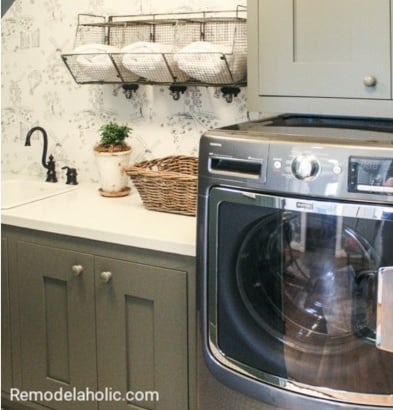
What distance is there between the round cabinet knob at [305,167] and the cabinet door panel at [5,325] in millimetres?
1275

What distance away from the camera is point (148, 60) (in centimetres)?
232

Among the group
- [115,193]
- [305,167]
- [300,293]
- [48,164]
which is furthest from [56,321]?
[305,167]

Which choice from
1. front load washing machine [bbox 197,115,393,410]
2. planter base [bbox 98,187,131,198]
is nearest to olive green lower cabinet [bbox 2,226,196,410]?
front load washing machine [bbox 197,115,393,410]

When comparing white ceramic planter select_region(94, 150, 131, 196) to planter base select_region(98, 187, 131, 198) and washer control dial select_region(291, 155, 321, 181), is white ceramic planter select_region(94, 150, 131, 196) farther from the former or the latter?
washer control dial select_region(291, 155, 321, 181)

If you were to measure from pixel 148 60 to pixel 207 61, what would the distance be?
255 millimetres

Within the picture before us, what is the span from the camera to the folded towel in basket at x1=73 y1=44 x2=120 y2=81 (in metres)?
2.46

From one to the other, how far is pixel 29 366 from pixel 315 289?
1271 millimetres

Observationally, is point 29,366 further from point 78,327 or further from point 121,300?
point 121,300

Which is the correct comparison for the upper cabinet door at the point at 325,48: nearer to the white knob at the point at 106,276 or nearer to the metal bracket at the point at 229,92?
the metal bracket at the point at 229,92

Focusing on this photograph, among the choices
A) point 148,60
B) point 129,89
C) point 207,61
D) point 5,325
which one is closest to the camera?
point 207,61

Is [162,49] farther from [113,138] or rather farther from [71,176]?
[71,176]

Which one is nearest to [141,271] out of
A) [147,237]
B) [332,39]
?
[147,237]

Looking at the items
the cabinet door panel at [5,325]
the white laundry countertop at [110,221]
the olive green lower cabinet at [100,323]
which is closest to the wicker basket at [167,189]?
the white laundry countertop at [110,221]

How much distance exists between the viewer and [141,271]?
6.68 ft
